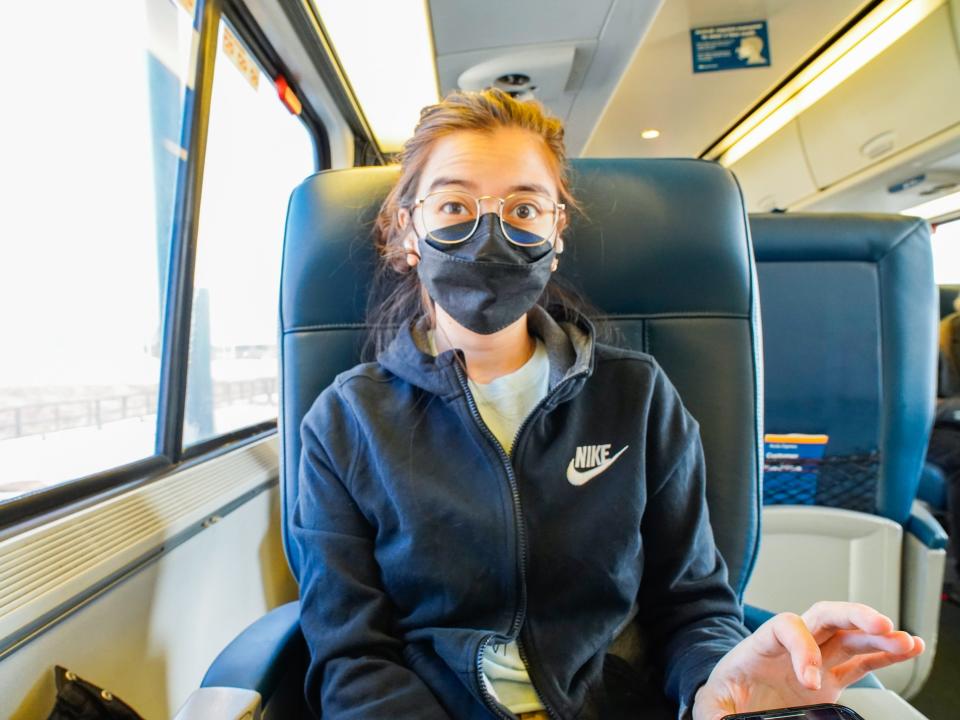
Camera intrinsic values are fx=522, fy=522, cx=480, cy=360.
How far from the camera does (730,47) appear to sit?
2.74 metres

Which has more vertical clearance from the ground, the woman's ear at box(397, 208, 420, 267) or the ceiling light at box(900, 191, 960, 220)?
the ceiling light at box(900, 191, 960, 220)

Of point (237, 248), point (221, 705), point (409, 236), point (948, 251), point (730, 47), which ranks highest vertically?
point (730, 47)

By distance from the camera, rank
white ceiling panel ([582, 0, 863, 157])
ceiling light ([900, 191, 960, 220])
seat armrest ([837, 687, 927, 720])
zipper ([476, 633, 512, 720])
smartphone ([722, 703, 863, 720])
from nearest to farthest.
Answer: smartphone ([722, 703, 863, 720])
seat armrest ([837, 687, 927, 720])
zipper ([476, 633, 512, 720])
white ceiling panel ([582, 0, 863, 157])
ceiling light ([900, 191, 960, 220])

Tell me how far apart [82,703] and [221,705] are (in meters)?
0.37

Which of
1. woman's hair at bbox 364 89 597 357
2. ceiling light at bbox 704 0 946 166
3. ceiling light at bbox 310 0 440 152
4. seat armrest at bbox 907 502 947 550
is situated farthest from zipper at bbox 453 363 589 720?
ceiling light at bbox 704 0 946 166

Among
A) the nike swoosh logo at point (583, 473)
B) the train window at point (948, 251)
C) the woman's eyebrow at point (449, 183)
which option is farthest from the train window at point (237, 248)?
the train window at point (948, 251)

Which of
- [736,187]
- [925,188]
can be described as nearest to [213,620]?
[736,187]

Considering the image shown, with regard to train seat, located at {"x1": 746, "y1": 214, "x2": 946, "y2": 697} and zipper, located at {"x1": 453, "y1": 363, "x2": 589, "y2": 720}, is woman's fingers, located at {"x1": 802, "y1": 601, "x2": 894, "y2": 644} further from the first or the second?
train seat, located at {"x1": 746, "y1": 214, "x2": 946, "y2": 697}

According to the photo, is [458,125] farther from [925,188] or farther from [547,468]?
[925,188]

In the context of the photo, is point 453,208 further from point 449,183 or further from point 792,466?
point 792,466

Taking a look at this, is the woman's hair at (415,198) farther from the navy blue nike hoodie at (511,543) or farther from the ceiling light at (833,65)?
the ceiling light at (833,65)

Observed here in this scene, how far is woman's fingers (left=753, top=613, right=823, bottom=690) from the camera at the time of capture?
520 mm

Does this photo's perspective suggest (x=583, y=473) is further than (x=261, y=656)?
Yes

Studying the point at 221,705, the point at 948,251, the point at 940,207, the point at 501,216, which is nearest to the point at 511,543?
the point at 221,705
